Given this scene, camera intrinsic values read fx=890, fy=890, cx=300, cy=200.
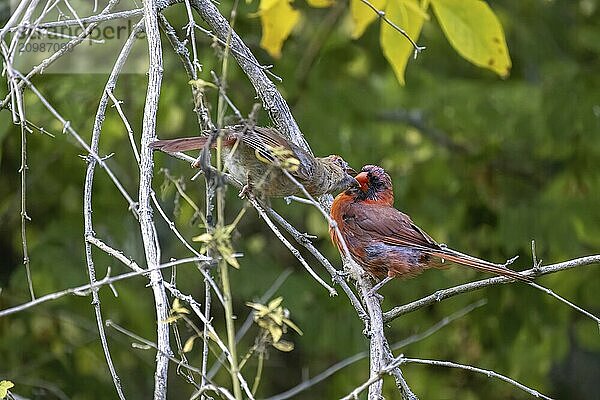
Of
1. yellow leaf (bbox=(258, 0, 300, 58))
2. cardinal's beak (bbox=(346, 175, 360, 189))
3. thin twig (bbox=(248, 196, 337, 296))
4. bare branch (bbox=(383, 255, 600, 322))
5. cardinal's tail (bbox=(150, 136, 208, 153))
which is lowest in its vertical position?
cardinal's beak (bbox=(346, 175, 360, 189))

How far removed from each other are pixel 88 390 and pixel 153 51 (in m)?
3.20

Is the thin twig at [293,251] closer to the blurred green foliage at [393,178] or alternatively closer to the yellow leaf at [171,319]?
the yellow leaf at [171,319]

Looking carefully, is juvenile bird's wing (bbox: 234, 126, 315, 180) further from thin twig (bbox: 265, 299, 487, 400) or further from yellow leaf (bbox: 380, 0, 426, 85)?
thin twig (bbox: 265, 299, 487, 400)

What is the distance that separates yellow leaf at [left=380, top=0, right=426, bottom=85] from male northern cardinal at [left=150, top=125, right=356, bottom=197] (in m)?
0.44

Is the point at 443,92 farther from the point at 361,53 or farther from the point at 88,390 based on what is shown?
the point at 88,390

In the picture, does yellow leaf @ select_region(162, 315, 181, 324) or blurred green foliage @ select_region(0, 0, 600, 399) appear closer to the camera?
yellow leaf @ select_region(162, 315, 181, 324)

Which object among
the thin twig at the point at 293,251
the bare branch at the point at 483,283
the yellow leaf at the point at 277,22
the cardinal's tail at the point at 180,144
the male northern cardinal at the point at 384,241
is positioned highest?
the cardinal's tail at the point at 180,144

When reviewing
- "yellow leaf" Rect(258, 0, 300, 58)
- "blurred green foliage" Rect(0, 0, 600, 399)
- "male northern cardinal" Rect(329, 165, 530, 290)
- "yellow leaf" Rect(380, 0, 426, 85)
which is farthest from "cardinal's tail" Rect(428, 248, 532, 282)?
"blurred green foliage" Rect(0, 0, 600, 399)

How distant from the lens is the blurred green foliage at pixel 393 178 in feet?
15.0

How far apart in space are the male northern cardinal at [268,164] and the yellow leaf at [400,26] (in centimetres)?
44

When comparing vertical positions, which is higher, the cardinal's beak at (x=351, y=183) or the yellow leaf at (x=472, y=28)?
the yellow leaf at (x=472, y=28)

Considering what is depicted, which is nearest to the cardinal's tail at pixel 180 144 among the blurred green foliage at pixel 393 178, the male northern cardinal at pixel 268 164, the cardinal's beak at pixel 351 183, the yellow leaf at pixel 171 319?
the male northern cardinal at pixel 268 164

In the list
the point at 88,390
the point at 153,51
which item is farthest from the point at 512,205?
the point at 153,51

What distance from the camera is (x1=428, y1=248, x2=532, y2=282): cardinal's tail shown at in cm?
227
